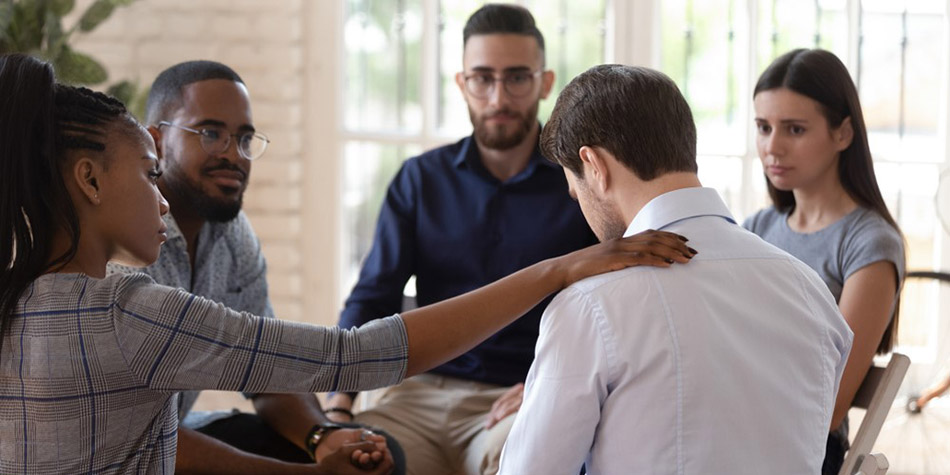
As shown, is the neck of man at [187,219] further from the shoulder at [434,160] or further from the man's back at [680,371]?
the man's back at [680,371]

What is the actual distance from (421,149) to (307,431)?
1907mm

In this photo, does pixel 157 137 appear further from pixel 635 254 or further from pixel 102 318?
pixel 635 254

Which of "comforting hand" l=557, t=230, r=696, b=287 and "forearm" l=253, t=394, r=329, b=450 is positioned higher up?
"comforting hand" l=557, t=230, r=696, b=287

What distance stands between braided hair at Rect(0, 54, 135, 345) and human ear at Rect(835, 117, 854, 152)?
1.54 m

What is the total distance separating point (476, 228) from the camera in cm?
270

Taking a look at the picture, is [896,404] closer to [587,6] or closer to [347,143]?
[587,6]

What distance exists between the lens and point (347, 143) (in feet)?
12.8

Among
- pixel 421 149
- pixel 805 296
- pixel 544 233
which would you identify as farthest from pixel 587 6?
pixel 805 296

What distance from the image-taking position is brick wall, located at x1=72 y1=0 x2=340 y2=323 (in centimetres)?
373

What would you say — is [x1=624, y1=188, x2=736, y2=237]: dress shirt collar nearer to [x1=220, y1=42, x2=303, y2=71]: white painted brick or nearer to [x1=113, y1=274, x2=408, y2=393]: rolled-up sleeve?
[x1=113, y1=274, x2=408, y2=393]: rolled-up sleeve

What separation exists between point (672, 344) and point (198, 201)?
1.24 metres

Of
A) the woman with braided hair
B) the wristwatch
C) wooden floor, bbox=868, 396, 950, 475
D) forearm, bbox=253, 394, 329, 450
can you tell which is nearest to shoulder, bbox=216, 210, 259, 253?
forearm, bbox=253, 394, 329, 450

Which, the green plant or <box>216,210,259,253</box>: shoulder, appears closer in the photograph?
<box>216,210,259,253</box>: shoulder

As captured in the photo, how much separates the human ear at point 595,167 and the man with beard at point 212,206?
89 centimetres
